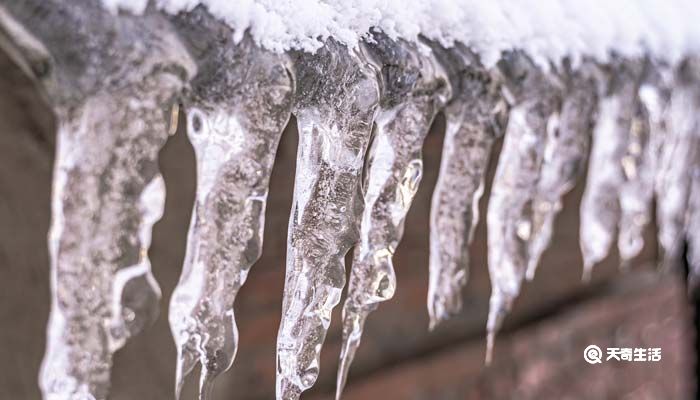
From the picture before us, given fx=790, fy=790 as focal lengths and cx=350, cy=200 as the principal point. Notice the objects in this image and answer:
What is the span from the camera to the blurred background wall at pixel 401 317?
1.09 m

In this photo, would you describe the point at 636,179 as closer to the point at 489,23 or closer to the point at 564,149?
the point at 564,149

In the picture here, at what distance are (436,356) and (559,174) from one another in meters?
1.25

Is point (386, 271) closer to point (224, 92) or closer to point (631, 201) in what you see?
point (224, 92)

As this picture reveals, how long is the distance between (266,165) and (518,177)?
0.38m

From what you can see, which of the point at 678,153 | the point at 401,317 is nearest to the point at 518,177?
the point at 678,153

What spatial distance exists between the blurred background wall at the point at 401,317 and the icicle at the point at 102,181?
15.8 inches

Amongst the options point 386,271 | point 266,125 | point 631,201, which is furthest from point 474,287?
point 266,125

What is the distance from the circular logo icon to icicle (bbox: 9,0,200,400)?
2.38m

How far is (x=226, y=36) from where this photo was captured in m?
0.50

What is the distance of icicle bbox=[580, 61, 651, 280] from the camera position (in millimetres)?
938

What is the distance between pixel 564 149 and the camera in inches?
35.2

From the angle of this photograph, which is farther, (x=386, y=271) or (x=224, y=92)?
(x=386, y=271)

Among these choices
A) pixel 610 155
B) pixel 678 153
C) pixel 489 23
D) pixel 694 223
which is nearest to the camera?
pixel 489 23
